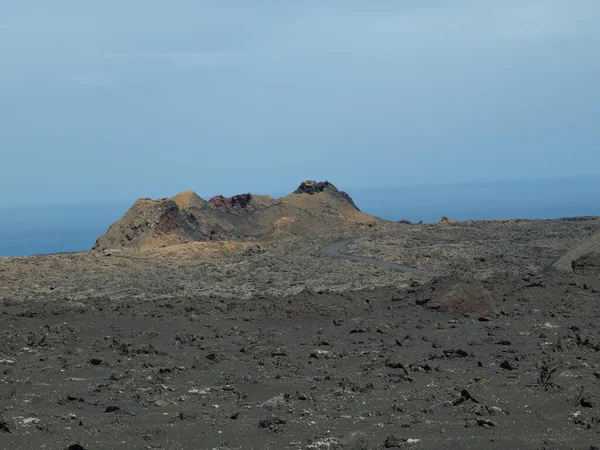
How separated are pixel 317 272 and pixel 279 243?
963 centimetres

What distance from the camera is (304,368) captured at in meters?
14.5

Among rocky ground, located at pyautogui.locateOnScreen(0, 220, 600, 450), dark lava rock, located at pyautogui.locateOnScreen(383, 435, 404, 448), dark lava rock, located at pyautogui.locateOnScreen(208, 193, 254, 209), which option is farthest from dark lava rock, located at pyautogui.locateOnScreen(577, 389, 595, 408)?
dark lava rock, located at pyautogui.locateOnScreen(208, 193, 254, 209)

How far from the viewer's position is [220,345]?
16641 millimetres

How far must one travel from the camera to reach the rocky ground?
10.5 metres

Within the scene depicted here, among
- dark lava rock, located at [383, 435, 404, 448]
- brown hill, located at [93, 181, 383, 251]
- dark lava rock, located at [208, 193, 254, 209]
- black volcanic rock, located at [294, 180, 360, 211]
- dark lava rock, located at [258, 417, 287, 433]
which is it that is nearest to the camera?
dark lava rock, located at [383, 435, 404, 448]

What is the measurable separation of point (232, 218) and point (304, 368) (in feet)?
126

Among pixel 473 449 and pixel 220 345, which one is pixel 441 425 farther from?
pixel 220 345

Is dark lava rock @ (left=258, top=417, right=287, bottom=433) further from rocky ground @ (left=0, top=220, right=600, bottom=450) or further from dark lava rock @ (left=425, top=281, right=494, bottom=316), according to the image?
dark lava rock @ (left=425, top=281, right=494, bottom=316)

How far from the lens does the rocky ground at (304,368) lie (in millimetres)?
10523

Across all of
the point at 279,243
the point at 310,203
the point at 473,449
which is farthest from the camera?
the point at 310,203

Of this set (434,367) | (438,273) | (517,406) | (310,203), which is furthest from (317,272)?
(310,203)

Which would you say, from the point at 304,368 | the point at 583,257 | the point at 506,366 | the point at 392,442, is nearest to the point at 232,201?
the point at 583,257

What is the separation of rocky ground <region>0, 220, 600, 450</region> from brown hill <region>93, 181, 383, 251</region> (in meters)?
16.8

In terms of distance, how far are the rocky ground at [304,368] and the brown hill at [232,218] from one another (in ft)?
55.2
